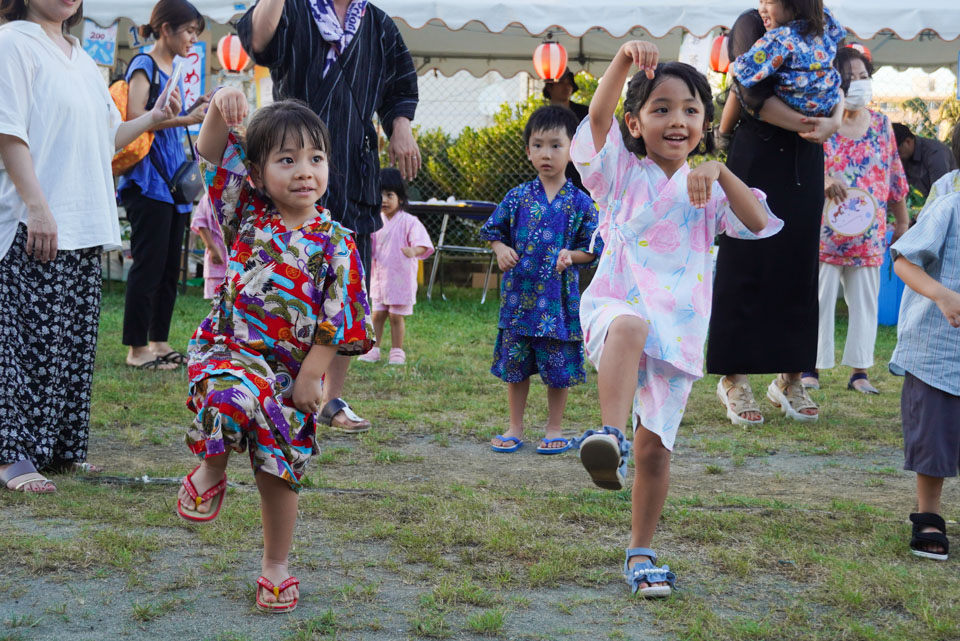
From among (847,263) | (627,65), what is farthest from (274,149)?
(847,263)

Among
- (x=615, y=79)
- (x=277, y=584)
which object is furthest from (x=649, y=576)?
(x=615, y=79)

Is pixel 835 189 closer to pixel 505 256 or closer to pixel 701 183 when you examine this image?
pixel 505 256

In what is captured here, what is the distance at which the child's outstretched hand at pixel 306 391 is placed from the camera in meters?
2.28

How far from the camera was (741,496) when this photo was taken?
137 inches

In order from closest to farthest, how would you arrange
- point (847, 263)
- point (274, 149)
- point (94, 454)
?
point (274, 149)
point (94, 454)
point (847, 263)

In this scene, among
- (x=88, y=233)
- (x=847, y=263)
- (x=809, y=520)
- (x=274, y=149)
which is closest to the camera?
(x=274, y=149)

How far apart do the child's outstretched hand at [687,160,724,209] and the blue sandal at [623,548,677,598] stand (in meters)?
0.86

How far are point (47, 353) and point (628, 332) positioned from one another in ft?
6.70

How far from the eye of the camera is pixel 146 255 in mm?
5742

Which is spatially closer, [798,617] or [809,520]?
[798,617]

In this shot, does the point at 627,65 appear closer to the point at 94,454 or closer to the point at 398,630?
the point at 398,630

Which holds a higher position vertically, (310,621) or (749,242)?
(749,242)

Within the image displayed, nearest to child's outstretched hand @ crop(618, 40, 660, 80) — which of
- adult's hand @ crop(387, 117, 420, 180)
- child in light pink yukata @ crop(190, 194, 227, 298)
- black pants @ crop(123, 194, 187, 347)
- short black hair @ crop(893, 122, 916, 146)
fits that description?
adult's hand @ crop(387, 117, 420, 180)

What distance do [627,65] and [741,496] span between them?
5.43 ft
